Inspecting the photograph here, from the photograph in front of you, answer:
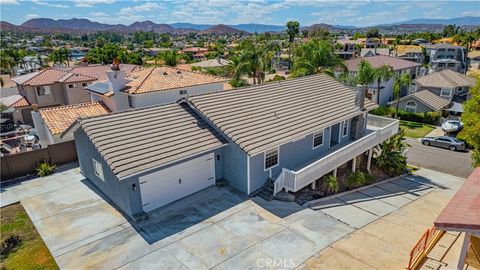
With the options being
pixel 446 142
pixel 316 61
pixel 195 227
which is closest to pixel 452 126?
pixel 446 142

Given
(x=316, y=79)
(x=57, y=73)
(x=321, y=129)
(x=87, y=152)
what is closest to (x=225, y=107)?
(x=321, y=129)

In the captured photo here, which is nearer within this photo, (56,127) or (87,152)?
(87,152)

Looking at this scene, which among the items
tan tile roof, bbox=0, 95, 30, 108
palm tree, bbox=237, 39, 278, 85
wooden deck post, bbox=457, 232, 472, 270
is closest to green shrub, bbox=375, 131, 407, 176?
wooden deck post, bbox=457, 232, 472, 270

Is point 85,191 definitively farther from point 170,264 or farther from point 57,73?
point 57,73

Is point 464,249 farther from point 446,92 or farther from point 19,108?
point 446,92

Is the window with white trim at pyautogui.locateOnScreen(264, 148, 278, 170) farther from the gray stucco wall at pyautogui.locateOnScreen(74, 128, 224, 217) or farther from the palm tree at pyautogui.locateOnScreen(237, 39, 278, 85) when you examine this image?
the palm tree at pyautogui.locateOnScreen(237, 39, 278, 85)

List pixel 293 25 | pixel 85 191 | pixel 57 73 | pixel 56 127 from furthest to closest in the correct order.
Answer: pixel 293 25 → pixel 57 73 → pixel 56 127 → pixel 85 191

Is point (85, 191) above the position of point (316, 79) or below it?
below

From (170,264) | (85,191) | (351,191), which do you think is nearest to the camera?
(170,264)

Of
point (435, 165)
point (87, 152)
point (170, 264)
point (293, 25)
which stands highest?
point (293, 25)
